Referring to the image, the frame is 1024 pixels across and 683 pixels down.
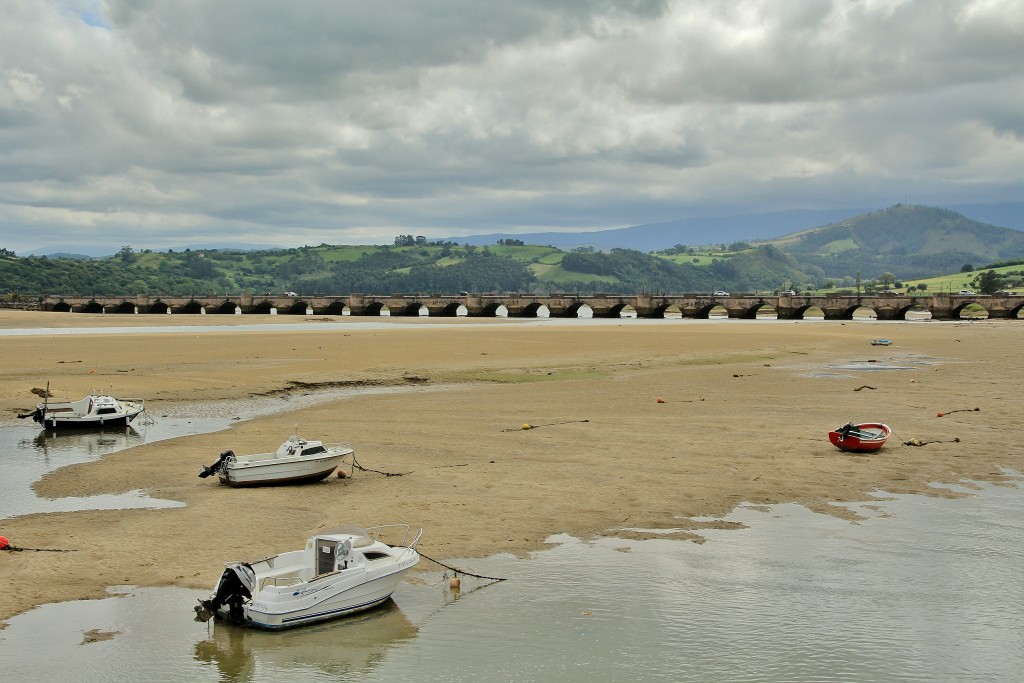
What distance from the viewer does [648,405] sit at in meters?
35.4

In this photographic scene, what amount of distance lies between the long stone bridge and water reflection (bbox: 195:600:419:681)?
119848mm

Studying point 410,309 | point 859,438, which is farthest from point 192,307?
point 859,438

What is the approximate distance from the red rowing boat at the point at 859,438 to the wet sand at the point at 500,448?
38cm

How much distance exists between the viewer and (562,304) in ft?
466

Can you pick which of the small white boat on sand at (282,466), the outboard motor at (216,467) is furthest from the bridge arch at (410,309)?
the outboard motor at (216,467)

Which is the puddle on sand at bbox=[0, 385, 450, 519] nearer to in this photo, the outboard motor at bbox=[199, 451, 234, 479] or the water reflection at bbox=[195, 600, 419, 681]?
the outboard motor at bbox=[199, 451, 234, 479]

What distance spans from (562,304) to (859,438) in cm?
11677

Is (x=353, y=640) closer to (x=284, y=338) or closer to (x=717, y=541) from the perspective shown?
(x=717, y=541)

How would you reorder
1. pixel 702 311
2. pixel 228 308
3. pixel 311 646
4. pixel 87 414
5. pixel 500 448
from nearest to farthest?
pixel 311 646
pixel 500 448
pixel 87 414
pixel 702 311
pixel 228 308

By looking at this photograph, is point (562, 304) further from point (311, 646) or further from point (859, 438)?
point (311, 646)

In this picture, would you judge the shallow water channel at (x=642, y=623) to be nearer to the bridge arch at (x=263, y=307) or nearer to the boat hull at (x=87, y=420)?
the boat hull at (x=87, y=420)

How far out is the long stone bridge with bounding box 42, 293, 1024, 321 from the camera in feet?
→ 407

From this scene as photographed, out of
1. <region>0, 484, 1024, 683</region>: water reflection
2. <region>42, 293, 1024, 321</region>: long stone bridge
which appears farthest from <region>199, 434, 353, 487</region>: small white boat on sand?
<region>42, 293, 1024, 321</region>: long stone bridge

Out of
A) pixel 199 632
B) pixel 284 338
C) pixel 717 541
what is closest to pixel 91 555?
pixel 199 632
